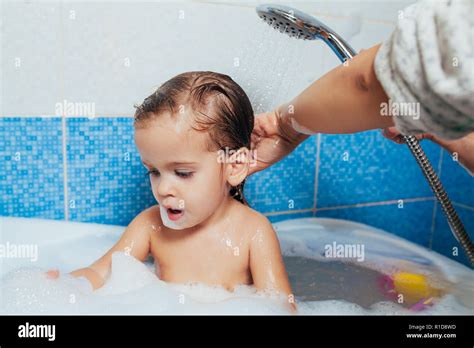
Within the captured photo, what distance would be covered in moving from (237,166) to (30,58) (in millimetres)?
534

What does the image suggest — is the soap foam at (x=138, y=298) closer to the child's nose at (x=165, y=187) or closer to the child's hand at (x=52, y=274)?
the child's hand at (x=52, y=274)

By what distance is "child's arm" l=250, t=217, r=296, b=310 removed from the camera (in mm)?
888

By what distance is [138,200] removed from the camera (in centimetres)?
117

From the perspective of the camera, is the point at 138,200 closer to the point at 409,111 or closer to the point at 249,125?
the point at 249,125

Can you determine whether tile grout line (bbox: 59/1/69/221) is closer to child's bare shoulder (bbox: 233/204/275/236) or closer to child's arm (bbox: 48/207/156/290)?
child's arm (bbox: 48/207/156/290)

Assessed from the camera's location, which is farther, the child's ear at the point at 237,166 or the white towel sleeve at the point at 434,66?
the child's ear at the point at 237,166

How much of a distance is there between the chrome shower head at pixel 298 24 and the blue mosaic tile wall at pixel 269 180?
41 cm

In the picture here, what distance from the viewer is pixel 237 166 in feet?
3.00

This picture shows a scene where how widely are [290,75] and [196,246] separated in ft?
1.79

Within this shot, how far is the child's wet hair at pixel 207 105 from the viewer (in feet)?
2.69

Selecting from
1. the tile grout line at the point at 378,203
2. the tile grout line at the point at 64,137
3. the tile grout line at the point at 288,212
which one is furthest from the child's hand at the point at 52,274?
the tile grout line at the point at 378,203

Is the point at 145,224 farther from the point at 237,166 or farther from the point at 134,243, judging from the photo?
the point at 237,166

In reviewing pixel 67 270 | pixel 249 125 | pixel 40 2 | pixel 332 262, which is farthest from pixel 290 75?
pixel 67 270

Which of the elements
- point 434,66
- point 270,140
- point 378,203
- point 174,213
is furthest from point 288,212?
point 434,66
